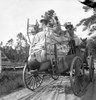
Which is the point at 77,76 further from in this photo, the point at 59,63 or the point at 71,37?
the point at 71,37

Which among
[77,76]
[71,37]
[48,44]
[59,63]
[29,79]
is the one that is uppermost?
[71,37]

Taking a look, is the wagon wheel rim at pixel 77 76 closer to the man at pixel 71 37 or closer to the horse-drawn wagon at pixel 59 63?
the horse-drawn wagon at pixel 59 63

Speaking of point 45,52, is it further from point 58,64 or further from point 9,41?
point 9,41

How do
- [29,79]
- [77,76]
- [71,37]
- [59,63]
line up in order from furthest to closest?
[29,79] → [71,37] → [59,63] → [77,76]

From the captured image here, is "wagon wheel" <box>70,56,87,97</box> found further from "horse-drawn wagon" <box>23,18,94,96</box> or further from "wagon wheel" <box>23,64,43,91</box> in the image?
"wagon wheel" <box>23,64,43,91</box>

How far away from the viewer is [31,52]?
6.51 metres

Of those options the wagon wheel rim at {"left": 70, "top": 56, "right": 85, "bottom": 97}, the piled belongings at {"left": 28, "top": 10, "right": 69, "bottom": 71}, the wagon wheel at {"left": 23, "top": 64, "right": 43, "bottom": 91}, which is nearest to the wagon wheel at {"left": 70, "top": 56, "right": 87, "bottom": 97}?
the wagon wheel rim at {"left": 70, "top": 56, "right": 85, "bottom": 97}

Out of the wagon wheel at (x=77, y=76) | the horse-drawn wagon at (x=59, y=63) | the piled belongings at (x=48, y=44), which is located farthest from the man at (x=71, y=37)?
the wagon wheel at (x=77, y=76)

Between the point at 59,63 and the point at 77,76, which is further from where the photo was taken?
the point at 59,63

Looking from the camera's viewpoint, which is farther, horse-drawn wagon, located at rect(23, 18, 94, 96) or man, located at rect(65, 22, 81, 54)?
man, located at rect(65, 22, 81, 54)

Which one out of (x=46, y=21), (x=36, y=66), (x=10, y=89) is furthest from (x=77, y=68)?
(x=10, y=89)

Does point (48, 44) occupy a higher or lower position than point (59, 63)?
higher

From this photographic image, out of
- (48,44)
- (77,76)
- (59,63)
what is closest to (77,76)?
(77,76)

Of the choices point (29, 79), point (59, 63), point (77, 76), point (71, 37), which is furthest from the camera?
point (29, 79)
